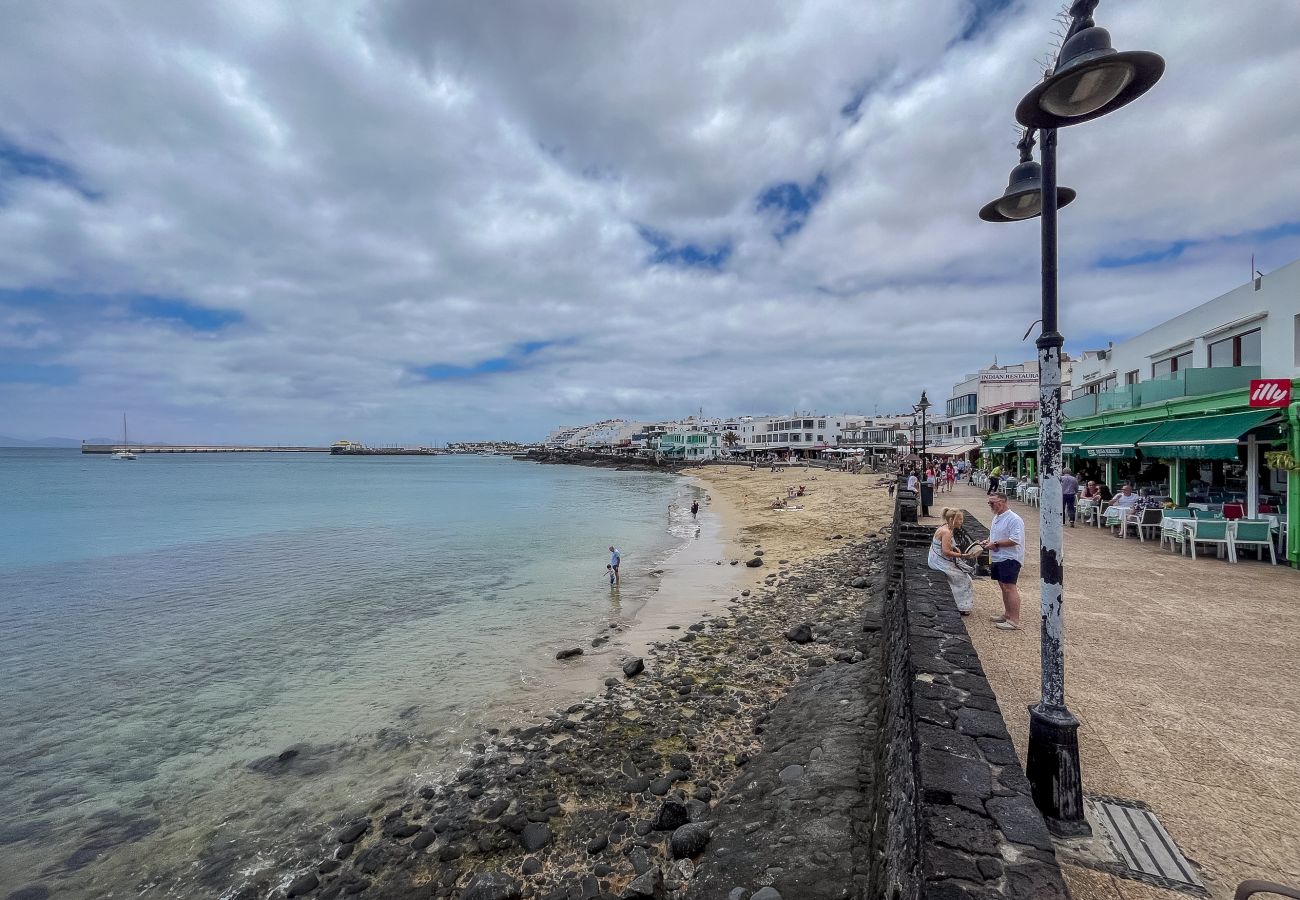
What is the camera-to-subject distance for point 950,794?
3172 mm

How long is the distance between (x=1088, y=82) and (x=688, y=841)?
20.6ft

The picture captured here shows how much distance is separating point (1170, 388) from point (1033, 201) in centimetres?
1481

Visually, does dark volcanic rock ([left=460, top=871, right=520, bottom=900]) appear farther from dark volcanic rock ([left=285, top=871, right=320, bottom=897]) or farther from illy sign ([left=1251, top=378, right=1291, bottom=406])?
illy sign ([left=1251, top=378, right=1291, bottom=406])

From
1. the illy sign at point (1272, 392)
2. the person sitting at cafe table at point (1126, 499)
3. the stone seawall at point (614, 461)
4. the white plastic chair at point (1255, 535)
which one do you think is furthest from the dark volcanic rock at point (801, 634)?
the stone seawall at point (614, 461)

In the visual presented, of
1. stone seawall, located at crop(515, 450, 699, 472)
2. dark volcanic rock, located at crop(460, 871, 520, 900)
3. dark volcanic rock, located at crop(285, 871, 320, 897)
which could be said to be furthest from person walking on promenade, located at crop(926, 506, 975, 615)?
stone seawall, located at crop(515, 450, 699, 472)

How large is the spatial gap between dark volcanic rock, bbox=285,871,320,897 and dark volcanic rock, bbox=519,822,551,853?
1.91 metres

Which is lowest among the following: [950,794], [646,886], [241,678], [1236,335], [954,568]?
[241,678]

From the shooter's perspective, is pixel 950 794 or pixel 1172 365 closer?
pixel 950 794

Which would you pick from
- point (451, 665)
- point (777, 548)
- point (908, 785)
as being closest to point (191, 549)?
point (451, 665)

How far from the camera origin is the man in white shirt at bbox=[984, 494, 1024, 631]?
6.60 m

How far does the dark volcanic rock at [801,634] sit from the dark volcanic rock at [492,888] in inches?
254

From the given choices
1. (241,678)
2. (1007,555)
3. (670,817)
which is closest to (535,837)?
(670,817)

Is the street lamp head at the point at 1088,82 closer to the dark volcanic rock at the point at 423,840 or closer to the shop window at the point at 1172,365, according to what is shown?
the dark volcanic rock at the point at 423,840

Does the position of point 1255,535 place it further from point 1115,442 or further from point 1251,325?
point 1251,325
